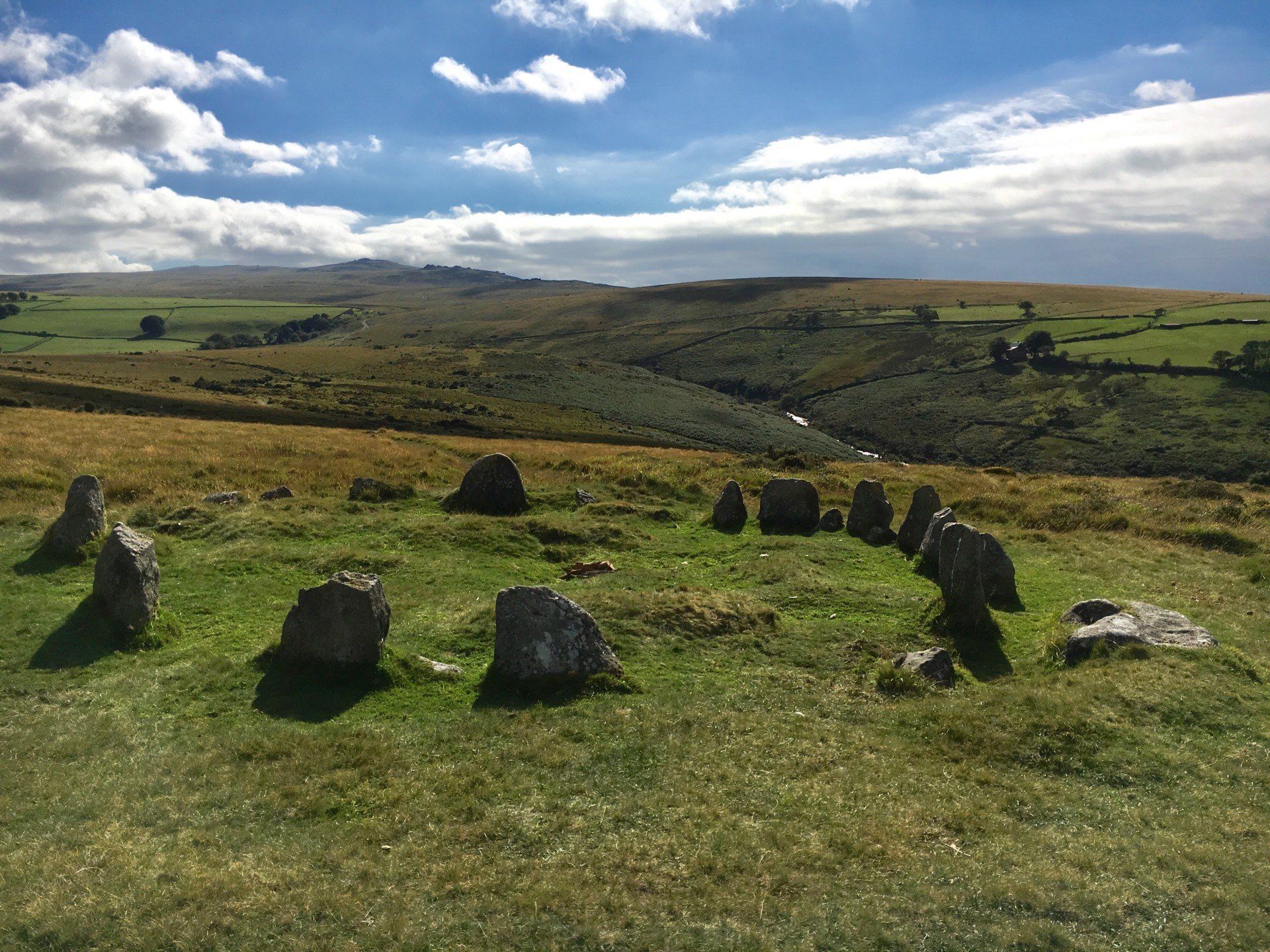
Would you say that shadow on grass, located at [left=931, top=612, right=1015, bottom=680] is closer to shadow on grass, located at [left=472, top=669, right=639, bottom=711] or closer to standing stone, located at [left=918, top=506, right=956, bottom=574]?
standing stone, located at [left=918, top=506, right=956, bottom=574]

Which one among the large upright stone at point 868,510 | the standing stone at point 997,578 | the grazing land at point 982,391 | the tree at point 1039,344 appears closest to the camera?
the standing stone at point 997,578

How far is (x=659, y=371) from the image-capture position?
625ft

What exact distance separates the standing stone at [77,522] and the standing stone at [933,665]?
19202 millimetres

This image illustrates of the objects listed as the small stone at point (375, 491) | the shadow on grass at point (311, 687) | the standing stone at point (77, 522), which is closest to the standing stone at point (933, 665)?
the shadow on grass at point (311, 687)

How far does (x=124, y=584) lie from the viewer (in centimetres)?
1564

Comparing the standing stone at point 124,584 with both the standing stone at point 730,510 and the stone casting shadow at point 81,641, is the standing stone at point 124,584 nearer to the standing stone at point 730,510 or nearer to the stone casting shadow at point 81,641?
the stone casting shadow at point 81,641

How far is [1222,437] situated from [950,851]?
394 feet

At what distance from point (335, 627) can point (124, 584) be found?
494 centimetres

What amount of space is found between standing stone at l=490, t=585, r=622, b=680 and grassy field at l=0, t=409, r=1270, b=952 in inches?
27.9

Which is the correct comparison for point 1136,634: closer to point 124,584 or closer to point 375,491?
point 124,584

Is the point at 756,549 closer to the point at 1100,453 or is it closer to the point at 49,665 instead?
the point at 49,665

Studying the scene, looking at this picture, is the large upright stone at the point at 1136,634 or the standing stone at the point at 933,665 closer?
the standing stone at the point at 933,665

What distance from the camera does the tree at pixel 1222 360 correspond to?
125500 mm

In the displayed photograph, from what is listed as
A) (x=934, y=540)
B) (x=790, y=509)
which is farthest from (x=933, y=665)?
(x=790, y=509)
